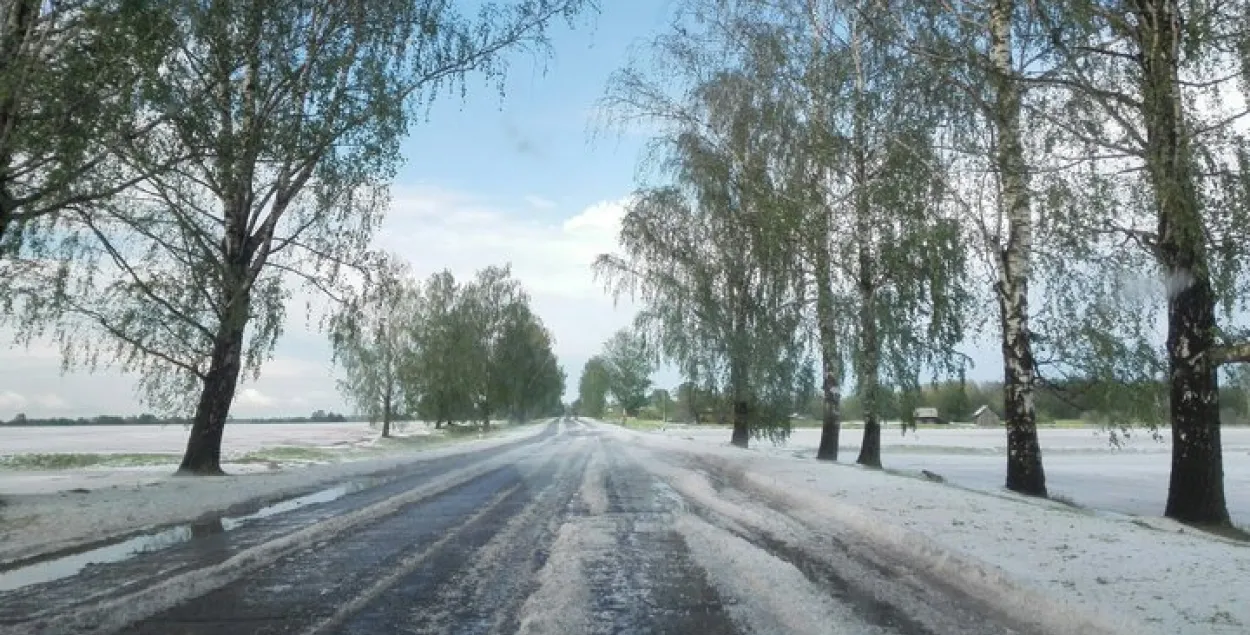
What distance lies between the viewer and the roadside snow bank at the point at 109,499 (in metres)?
8.10

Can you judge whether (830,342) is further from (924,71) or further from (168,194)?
(168,194)

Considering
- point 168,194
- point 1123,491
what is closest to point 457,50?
point 168,194

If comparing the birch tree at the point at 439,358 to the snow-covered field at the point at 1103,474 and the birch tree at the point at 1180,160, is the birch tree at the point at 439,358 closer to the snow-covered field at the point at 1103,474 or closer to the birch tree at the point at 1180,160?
the snow-covered field at the point at 1103,474

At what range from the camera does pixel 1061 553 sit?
20.3ft

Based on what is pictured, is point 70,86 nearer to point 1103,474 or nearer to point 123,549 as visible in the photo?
point 123,549

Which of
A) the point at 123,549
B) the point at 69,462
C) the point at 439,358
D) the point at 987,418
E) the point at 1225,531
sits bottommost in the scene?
the point at 987,418

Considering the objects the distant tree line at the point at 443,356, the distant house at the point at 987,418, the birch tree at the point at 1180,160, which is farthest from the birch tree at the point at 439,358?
the distant house at the point at 987,418

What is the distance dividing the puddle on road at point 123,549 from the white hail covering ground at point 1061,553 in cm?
630

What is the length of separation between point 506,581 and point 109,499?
7.83 m

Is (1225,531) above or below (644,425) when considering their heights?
above

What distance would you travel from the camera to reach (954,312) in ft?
43.3

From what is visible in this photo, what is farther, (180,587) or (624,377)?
(624,377)

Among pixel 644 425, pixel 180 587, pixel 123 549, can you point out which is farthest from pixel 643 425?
pixel 180 587

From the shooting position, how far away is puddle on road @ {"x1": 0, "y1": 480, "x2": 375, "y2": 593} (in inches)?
235
